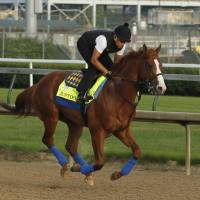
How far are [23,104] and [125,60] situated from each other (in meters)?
1.71

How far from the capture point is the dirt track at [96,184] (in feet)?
24.7

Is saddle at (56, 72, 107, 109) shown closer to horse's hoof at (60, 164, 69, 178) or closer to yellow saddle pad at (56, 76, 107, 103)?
yellow saddle pad at (56, 76, 107, 103)

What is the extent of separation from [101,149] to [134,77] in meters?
0.81

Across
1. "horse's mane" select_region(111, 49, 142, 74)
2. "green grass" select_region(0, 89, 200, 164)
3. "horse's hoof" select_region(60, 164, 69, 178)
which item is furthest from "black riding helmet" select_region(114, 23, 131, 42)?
"green grass" select_region(0, 89, 200, 164)

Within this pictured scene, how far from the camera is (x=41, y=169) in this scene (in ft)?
32.0

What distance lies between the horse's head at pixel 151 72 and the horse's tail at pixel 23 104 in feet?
5.67

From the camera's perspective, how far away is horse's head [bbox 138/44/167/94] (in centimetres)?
787

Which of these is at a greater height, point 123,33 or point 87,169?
point 123,33

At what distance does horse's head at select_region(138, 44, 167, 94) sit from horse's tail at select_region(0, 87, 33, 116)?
173 cm

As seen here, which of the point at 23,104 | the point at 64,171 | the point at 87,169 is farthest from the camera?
the point at 23,104

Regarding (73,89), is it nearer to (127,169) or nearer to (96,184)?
(96,184)

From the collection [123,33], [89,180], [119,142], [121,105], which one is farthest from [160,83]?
[119,142]

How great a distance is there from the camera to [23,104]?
950 centimetres

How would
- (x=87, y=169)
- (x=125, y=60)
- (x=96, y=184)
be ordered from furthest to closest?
(x=96, y=184), (x=125, y=60), (x=87, y=169)
